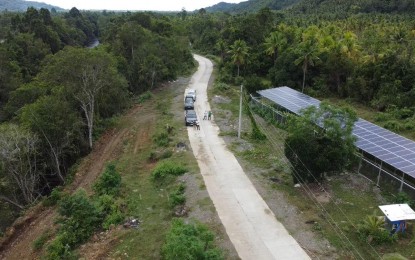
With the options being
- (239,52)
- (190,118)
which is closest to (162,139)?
(190,118)

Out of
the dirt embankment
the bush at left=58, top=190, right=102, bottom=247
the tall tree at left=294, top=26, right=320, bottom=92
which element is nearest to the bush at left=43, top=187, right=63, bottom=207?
the dirt embankment

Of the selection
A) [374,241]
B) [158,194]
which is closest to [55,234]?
[158,194]

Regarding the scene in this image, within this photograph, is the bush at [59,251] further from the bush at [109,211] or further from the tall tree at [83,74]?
the tall tree at [83,74]

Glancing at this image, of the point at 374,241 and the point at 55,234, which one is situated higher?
the point at 374,241

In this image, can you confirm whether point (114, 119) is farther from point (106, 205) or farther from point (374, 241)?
point (374, 241)

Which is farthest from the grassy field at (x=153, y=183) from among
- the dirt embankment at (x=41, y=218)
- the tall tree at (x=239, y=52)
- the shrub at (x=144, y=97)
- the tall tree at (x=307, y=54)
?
the tall tree at (x=307, y=54)
